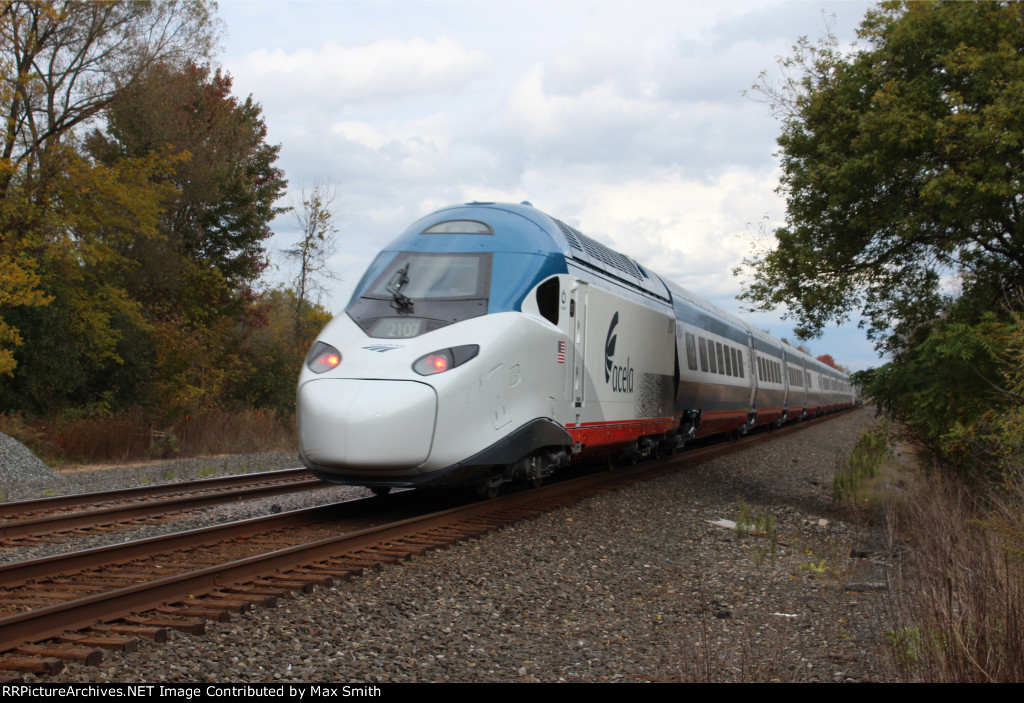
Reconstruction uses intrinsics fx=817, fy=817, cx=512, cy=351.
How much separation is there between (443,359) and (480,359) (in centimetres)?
39

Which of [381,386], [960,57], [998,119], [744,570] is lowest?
[744,570]

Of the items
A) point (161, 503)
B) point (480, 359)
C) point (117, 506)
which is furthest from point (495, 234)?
point (117, 506)

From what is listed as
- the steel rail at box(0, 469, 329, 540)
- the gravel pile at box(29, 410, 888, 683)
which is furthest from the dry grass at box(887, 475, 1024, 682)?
the steel rail at box(0, 469, 329, 540)

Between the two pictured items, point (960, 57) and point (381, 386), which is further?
point (960, 57)

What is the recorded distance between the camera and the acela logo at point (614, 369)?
1102 cm

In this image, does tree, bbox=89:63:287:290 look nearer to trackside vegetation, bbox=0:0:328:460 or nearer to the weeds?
trackside vegetation, bbox=0:0:328:460

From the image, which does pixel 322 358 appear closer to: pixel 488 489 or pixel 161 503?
pixel 488 489

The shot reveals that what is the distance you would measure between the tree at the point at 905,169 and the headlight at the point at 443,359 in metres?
6.70

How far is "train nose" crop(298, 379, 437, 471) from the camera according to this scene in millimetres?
7434

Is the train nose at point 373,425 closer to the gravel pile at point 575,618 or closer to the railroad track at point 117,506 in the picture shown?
the gravel pile at point 575,618

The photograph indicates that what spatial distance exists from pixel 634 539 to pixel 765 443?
15951 millimetres
